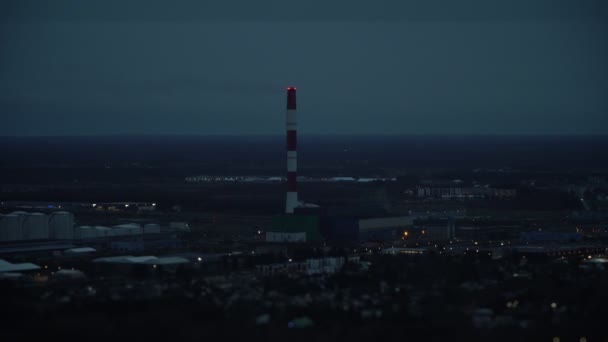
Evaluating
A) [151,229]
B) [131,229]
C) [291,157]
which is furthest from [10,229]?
[291,157]

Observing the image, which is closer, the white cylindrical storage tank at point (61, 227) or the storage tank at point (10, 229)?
the storage tank at point (10, 229)

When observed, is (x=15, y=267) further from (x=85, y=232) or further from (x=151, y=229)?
(x=151, y=229)

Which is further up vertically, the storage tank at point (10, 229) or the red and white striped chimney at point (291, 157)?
the red and white striped chimney at point (291, 157)

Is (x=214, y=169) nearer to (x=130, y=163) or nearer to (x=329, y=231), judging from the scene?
(x=130, y=163)

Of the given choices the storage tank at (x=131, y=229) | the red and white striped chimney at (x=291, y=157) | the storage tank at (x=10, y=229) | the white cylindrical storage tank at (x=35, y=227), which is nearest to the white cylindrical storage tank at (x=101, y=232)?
the storage tank at (x=131, y=229)

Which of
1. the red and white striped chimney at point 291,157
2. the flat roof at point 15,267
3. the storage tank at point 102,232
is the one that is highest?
the red and white striped chimney at point 291,157

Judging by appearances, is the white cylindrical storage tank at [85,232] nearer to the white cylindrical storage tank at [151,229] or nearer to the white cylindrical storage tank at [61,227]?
the white cylindrical storage tank at [61,227]

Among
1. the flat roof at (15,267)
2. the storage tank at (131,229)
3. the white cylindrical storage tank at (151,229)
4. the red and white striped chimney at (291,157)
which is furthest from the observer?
the red and white striped chimney at (291,157)

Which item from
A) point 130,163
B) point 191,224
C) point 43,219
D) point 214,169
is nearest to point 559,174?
point 214,169
